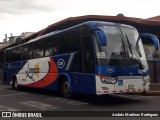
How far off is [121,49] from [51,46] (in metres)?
5.11

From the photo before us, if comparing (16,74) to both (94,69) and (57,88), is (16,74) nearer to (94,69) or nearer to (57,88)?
(57,88)

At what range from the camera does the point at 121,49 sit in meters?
12.5

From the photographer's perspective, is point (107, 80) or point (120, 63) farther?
point (120, 63)

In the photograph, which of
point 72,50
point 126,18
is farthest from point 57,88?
point 126,18

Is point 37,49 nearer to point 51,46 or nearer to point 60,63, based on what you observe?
point 51,46

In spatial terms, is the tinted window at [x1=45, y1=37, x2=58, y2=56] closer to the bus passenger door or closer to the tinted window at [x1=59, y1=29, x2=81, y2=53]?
the tinted window at [x1=59, y1=29, x2=81, y2=53]

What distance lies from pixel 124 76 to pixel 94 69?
118 centimetres

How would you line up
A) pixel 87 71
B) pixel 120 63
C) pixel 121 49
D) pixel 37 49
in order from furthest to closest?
pixel 37 49 < pixel 87 71 < pixel 121 49 < pixel 120 63

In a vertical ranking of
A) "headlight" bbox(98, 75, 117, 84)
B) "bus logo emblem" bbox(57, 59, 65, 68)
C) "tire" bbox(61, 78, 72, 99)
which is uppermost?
"bus logo emblem" bbox(57, 59, 65, 68)

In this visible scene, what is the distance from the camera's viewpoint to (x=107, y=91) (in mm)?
11883

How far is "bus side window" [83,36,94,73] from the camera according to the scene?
488 inches

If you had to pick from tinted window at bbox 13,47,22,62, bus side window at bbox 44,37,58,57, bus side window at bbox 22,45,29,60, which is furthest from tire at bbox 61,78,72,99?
tinted window at bbox 13,47,22,62

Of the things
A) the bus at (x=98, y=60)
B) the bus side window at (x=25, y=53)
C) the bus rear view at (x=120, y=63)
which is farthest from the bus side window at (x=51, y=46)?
the bus rear view at (x=120, y=63)

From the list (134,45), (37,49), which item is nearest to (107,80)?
(134,45)
